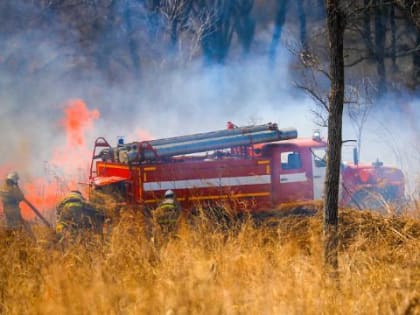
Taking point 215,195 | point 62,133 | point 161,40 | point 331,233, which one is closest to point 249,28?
point 161,40

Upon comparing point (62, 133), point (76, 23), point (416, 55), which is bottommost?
point (62, 133)

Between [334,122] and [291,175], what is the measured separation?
5347 mm

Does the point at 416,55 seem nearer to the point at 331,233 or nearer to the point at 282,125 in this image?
the point at 282,125

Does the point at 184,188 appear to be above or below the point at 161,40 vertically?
below

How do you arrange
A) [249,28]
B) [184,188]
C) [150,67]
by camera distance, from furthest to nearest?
[249,28] < [150,67] < [184,188]

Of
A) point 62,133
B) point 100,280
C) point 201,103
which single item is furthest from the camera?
Result: point 201,103

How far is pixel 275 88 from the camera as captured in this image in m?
23.8

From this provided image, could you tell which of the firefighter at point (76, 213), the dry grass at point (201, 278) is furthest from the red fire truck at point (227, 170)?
the dry grass at point (201, 278)

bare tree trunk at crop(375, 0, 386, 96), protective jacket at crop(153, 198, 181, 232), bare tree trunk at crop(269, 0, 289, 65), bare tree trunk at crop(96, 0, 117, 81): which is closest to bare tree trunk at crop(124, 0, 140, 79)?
bare tree trunk at crop(96, 0, 117, 81)

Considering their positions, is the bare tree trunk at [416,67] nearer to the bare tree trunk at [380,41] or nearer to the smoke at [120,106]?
the bare tree trunk at [380,41]

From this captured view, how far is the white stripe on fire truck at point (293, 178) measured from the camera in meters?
10.4

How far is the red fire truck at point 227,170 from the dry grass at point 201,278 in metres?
3.51

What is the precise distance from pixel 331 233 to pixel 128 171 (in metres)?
5.38

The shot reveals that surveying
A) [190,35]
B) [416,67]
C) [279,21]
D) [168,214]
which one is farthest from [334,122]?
[279,21]
